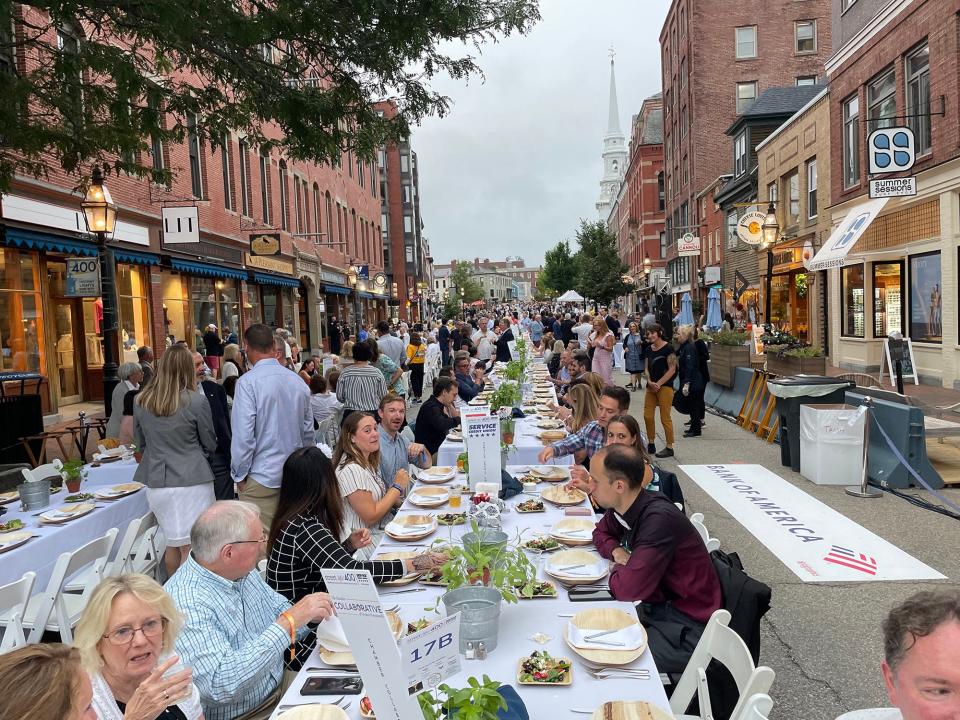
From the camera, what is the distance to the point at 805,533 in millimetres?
7082

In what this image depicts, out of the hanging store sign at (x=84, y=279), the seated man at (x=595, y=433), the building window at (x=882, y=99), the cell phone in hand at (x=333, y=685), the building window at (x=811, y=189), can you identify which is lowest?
the cell phone in hand at (x=333, y=685)

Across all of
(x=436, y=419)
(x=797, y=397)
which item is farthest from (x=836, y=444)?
(x=436, y=419)

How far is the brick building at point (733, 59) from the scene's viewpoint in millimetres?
38156

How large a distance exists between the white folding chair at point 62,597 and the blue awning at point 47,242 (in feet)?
31.4

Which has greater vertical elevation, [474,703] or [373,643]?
[373,643]

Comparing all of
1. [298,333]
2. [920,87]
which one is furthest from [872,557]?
[298,333]

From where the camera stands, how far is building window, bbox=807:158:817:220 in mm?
22297

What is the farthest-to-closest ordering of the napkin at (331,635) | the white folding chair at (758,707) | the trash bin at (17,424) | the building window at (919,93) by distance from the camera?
the building window at (919,93) < the trash bin at (17,424) < the napkin at (331,635) < the white folding chair at (758,707)

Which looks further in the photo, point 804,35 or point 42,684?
point 804,35

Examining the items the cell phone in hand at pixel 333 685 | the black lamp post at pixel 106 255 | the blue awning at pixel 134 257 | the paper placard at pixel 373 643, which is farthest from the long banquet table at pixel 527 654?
the blue awning at pixel 134 257

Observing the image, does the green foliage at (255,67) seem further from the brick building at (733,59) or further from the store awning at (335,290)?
the brick building at (733,59)

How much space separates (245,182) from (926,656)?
1007 inches

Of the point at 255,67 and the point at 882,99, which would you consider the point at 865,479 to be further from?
the point at 882,99

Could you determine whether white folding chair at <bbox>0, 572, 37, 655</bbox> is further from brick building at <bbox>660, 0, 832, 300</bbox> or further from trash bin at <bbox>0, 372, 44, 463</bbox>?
brick building at <bbox>660, 0, 832, 300</bbox>
